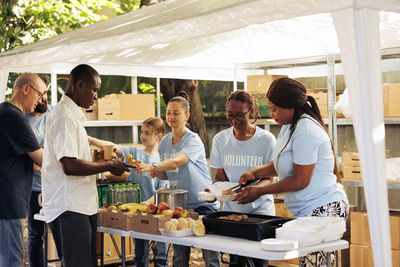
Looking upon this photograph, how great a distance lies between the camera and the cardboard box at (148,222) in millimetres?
3852

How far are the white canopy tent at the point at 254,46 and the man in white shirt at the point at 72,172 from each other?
0.44 meters

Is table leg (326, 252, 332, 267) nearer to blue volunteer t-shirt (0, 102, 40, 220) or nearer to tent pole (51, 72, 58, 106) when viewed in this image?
blue volunteer t-shirt (0, 102, 40, 220)

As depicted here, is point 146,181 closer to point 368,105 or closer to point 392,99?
point 392,99

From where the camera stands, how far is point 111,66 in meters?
6.32

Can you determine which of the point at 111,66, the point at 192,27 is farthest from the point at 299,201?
the point at 111,66

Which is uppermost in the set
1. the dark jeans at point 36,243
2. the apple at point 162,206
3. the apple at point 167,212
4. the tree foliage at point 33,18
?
the tree foliage at point 33,18

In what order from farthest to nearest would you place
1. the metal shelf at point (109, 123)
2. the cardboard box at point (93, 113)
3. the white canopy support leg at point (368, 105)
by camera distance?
the cardboard box at point (93, 113), the metal shelf at point (109, 123), the white canopy support leg at point (368, 105)

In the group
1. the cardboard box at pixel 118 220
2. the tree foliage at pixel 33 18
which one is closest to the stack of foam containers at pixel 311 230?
the cardboard box at pixel 118 220

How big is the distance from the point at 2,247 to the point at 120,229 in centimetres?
89

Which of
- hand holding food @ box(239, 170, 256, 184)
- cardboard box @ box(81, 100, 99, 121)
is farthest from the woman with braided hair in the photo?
cardboard box @ box(81, 100, 99, 121)

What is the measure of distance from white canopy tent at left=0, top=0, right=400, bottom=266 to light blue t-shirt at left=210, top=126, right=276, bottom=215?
0.82 m

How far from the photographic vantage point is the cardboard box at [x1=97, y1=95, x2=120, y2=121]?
6891 mm

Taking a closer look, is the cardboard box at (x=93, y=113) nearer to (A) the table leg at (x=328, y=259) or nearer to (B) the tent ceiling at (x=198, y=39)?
(B) the tent ceiling at (x=198, y=39)

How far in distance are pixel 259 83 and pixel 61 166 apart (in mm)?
3245
